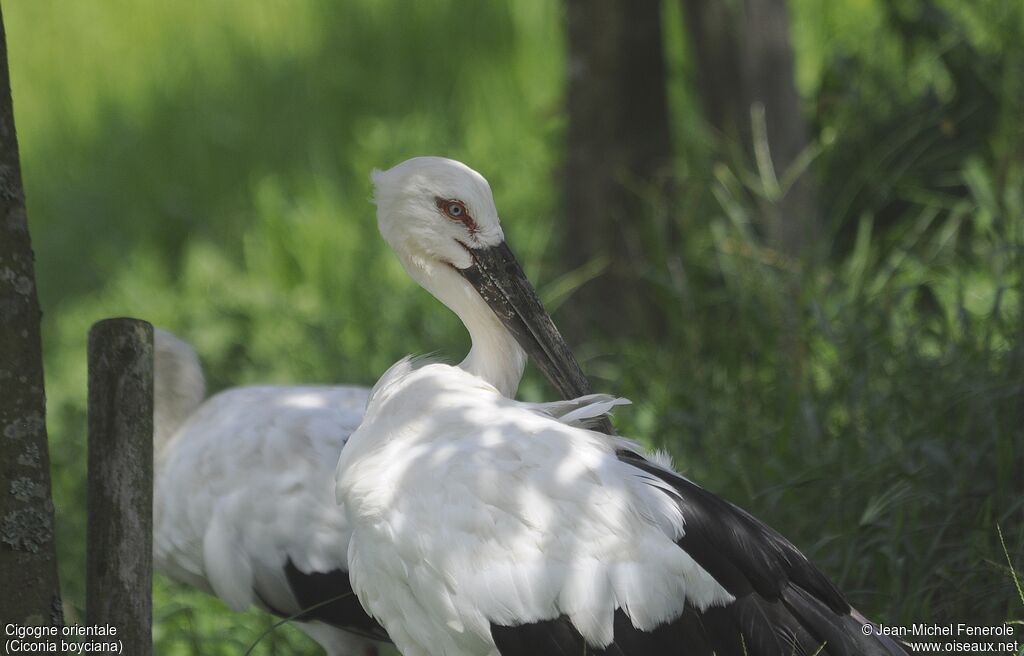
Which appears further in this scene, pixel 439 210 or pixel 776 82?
pixel 776 82

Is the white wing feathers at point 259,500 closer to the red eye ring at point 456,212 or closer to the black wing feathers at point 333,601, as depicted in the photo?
the black wing feathers at point 333,601

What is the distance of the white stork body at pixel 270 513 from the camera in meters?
3.65

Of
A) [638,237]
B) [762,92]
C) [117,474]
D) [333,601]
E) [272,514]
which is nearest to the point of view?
[117,474]

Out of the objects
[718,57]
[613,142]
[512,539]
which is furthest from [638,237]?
[512,539]

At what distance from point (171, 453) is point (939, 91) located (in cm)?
385

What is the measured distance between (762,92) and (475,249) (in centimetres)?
239

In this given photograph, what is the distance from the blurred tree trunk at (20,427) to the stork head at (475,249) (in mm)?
1054

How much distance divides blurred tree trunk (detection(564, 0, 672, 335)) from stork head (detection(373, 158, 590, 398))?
2.40 meters

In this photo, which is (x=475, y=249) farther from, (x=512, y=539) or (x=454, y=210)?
(x=512, y=539)

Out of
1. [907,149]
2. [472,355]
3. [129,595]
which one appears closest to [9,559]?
[129,595]

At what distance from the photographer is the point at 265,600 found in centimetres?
379

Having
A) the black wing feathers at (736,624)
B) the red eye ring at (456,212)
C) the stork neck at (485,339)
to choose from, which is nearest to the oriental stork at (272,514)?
the stork neck at (485,339)

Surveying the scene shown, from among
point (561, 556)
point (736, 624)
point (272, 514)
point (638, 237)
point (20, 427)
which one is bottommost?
point (272, 514)

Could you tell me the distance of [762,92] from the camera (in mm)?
5270
